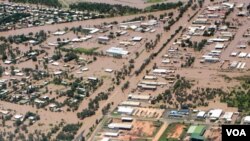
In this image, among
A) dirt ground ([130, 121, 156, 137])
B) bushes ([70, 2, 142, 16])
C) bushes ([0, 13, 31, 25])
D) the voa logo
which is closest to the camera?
the voa logo

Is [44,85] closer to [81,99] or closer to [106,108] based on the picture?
[81,99]

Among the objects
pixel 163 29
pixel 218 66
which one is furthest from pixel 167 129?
pixel 163 29

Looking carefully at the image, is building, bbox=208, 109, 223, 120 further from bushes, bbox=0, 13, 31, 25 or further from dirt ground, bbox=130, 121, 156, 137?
bushes, bbox=0, 13, 31, 25

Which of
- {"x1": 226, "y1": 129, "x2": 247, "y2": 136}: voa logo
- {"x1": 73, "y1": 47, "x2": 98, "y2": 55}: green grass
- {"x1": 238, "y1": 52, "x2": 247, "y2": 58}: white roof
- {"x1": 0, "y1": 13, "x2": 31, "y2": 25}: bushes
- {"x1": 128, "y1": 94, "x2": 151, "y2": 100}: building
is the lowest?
{"x1": 128, "y1": 94, "x2": 151, "y2": 100}: building

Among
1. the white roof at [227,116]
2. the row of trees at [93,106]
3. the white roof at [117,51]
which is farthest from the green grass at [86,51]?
the white roof at [227,116]

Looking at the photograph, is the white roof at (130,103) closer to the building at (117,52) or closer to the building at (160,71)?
the building at (160,71)

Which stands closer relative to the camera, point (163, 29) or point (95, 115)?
point (95, 115)

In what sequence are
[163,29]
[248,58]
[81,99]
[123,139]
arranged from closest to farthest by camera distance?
[123,139]
[81,99]
[248,58]
[163,29]

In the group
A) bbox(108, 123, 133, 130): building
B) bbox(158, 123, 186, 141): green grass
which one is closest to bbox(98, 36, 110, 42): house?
bbox(108, 123, 133, 130): building
